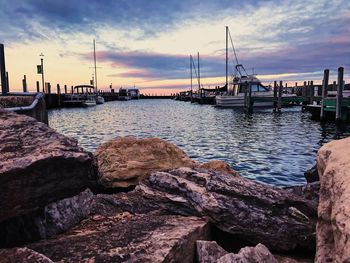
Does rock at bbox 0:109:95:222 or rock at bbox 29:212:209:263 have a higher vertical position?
rock at bbox 0:109:95:222

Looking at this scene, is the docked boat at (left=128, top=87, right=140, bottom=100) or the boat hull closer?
the boat hull

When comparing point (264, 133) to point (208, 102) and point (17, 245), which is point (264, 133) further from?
point (208, 102)

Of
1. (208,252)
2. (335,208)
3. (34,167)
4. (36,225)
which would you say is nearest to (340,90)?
(208,252)

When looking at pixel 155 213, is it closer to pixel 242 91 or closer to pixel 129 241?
pixel 129 241

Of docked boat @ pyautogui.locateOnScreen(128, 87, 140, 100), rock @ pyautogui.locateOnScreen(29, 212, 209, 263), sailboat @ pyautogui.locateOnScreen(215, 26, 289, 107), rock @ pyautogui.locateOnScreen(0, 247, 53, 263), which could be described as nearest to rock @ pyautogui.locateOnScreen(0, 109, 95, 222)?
rock @ pyautogui.locateOnScreen(0, 247, 53, 263)

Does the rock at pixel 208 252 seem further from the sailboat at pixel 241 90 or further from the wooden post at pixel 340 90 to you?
the sailboat at pixel 241 90

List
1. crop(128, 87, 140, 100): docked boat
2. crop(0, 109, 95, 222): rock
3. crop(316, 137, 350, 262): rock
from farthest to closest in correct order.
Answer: crop(128, 87, 140, 100): docked boat
crop(0, 109, 95, 222): rock
crop(316, 137, 350, 262): rock

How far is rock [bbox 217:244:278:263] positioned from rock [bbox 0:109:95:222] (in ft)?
5.87

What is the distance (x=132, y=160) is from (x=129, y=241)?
398cm

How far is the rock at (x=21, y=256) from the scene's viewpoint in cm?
323

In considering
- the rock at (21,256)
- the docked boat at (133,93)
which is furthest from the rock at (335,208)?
the docked boat at (133,93)

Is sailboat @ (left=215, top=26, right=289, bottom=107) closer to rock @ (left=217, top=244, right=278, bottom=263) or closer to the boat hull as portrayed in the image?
the boat hull

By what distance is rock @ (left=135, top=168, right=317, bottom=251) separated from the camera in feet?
15.1

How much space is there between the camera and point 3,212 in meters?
3.53
